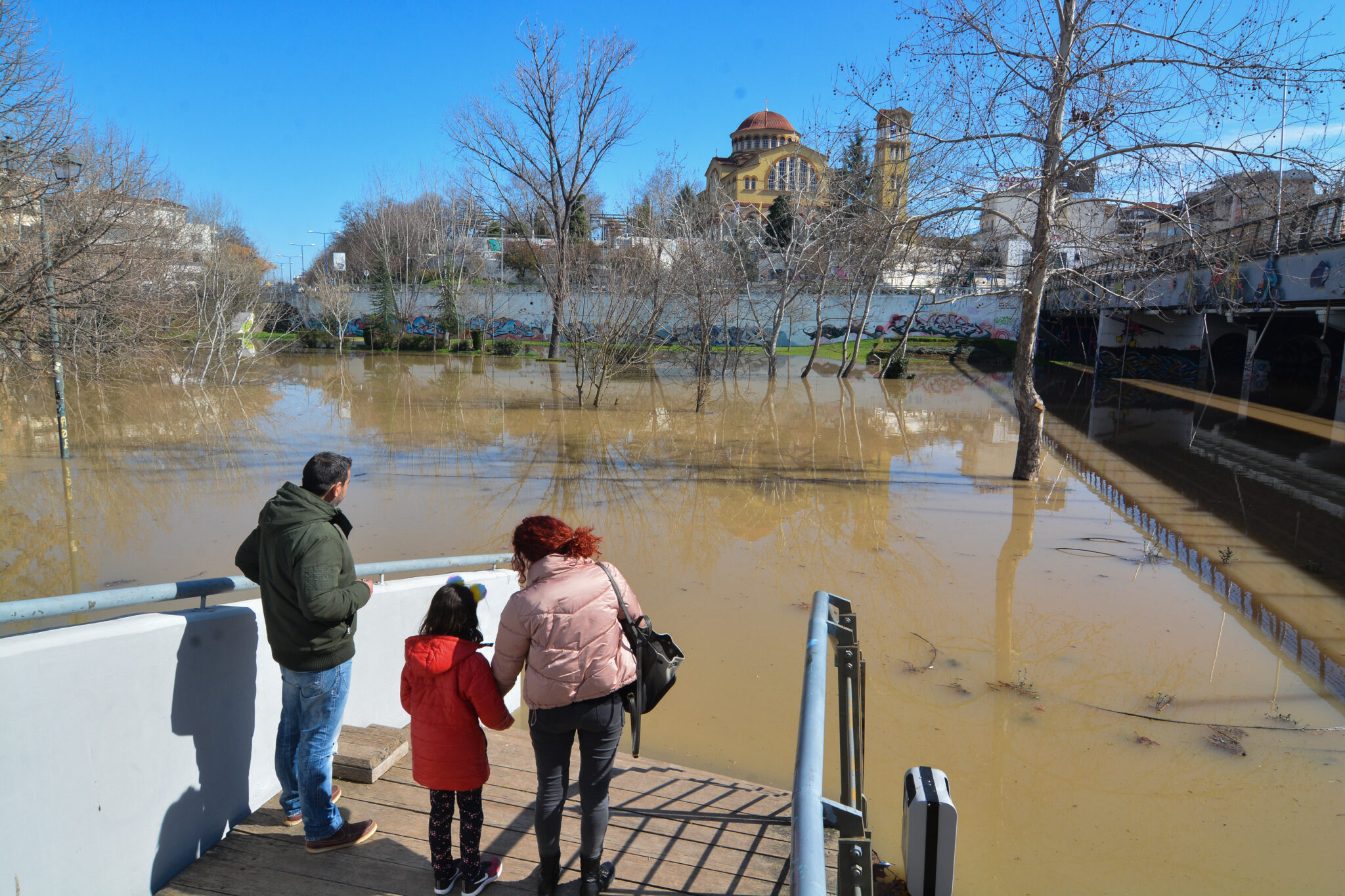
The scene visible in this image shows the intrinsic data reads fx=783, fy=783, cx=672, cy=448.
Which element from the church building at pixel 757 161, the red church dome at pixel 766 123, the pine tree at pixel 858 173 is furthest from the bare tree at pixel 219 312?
the red church dome at pixel 766 123

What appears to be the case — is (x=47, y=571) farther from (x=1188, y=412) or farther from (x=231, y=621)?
(x=1188, y=412)

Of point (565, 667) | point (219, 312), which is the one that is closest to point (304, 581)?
point (565, 667)

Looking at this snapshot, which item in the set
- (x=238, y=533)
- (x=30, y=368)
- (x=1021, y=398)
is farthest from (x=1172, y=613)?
(x=30, y=368)

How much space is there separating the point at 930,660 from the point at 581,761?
4435 millimetres

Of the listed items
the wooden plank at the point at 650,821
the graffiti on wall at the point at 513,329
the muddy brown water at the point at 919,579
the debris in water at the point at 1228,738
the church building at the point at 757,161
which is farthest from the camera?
the church building at the point at 757,161

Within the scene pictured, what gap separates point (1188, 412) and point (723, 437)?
51.4 feet

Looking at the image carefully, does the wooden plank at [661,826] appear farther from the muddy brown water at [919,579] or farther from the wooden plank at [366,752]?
the muddy brown water at [919,579]

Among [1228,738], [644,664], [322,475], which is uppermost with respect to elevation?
[322,475]

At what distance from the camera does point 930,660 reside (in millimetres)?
6578

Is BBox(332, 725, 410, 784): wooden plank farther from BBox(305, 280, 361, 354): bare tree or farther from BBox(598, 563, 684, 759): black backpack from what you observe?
BBox(305, 280, 361, 354): bare tree

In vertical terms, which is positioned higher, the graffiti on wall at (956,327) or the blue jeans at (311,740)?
the graffiti on wall at (956,327)

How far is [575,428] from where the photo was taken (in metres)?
18.3

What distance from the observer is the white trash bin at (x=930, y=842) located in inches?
97.3

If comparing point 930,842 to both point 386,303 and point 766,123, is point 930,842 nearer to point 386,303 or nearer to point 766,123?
point 386,303
